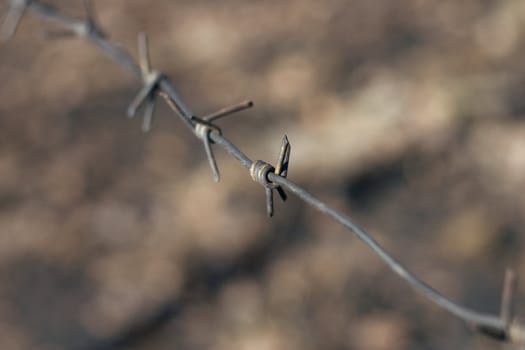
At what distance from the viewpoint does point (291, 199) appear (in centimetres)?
312

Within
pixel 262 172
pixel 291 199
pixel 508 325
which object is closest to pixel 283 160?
pixel 262 172

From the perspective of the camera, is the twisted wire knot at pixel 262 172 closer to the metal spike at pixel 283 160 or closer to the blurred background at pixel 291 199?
the metal spike at pixel 283 160

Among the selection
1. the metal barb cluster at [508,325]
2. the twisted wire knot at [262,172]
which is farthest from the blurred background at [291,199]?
the twisted wire knot at [262,172]

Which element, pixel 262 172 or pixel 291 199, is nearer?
pixel 262 172

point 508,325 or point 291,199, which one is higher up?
point 508,325

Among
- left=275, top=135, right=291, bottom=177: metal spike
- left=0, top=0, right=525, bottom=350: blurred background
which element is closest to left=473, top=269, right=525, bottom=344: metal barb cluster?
left=275, top=135, right=291, bottom=177: metal spike

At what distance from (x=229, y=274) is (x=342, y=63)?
1402mm

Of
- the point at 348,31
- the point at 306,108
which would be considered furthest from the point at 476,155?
the point at 348,31

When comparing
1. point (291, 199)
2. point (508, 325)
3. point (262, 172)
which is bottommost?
point (291, 199)

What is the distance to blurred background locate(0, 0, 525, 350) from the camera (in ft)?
9.25

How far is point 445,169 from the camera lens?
317 cm

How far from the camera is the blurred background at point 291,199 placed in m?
2.82

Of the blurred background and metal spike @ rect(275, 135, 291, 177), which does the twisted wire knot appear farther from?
the blurred background

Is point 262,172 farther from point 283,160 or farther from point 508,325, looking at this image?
point 508,325
